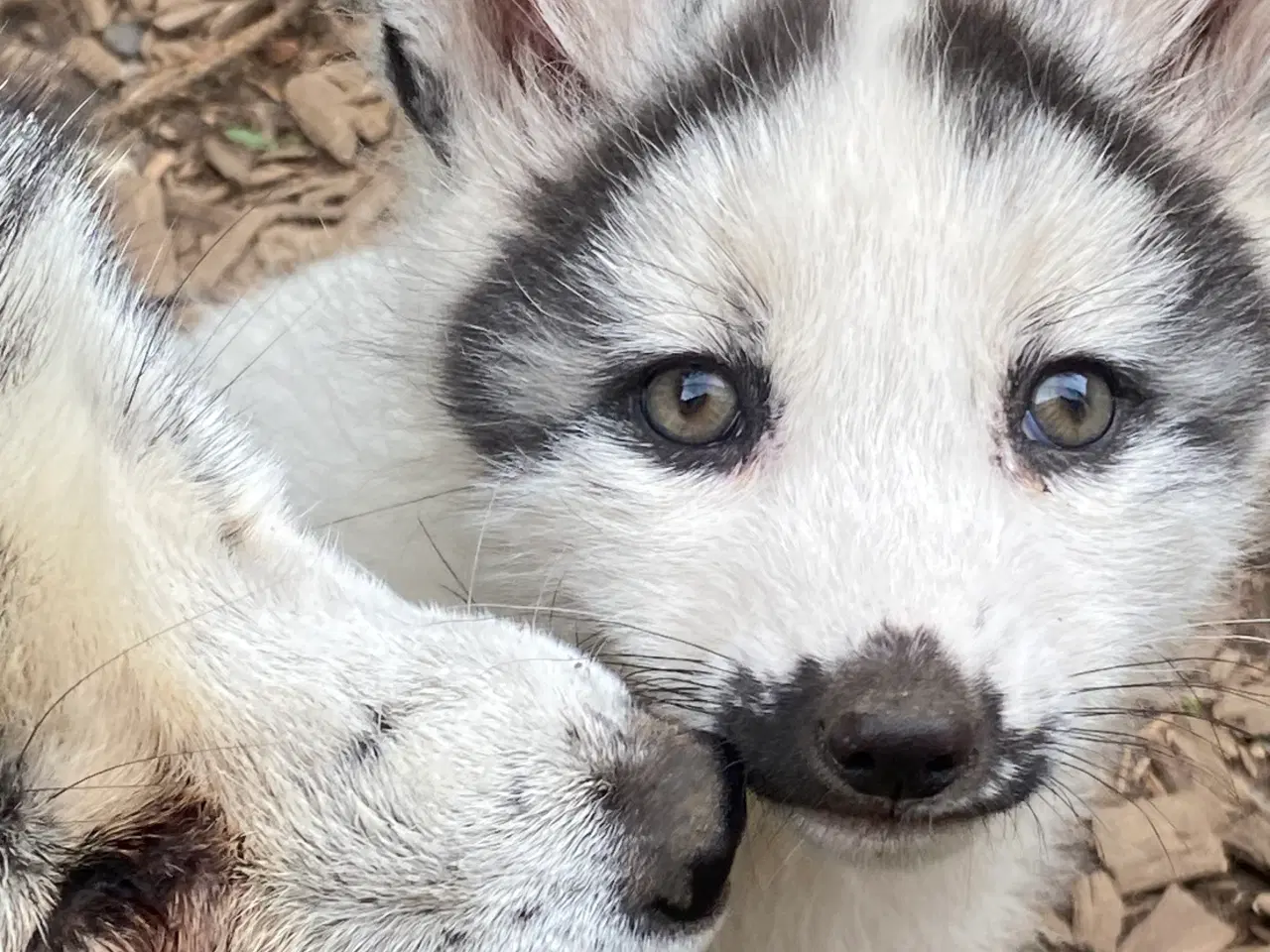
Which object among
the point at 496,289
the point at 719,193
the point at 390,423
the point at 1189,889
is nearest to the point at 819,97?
the point at 719,193

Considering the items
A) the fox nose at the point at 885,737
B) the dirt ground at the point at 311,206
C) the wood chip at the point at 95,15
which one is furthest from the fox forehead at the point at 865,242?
the wood chip at the point at 95,15

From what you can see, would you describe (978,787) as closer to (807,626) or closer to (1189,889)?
(807,626)

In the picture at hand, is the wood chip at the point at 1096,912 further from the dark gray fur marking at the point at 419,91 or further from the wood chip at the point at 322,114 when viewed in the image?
the wood chip at the point at 322,114

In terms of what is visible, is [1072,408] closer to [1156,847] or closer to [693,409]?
[693,409]

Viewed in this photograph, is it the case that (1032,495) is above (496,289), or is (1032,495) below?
above

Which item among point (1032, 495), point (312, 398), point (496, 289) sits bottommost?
point (312, 398)

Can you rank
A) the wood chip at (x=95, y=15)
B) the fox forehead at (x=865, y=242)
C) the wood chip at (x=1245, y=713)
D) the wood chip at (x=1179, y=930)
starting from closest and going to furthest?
the fox forehead at (x=865, y=242) < the wood chip at (x=1179, y=930) < the wood chip at (x=1245, y=713) < the wood chip at (x=95, y=15)

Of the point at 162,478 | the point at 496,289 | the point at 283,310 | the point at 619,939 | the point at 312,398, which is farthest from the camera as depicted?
the point at 283,310
